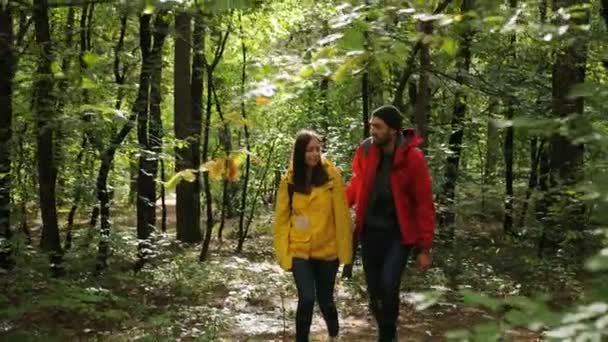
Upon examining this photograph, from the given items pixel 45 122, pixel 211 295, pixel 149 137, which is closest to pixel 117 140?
pixel 149 137

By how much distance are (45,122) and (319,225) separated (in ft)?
11.2

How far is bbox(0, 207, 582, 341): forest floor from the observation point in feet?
20.3

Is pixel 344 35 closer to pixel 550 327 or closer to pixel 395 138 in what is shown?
pixel 550 327

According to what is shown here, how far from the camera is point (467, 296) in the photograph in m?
1.88

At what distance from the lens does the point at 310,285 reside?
5355mm

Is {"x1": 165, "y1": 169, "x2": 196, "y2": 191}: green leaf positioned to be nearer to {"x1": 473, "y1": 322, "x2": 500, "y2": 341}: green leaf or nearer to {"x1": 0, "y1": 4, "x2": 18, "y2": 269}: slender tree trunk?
{"x1": 473, "y1": 322, "x2": 500, "y2": 341}: green leaf

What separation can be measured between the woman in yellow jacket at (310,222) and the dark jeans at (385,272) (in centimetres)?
23

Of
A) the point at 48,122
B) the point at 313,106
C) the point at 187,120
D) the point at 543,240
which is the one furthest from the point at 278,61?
the point at 313,106

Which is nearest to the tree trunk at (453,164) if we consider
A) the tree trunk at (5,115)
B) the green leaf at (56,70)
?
the green leaf at (56,70)

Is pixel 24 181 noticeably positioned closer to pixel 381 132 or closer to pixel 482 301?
pixel 381 132

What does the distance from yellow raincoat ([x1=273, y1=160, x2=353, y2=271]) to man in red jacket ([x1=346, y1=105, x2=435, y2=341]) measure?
173mm

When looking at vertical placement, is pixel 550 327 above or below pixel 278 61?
below

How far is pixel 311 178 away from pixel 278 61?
88.9 inches

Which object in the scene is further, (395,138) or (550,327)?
(395,138)
